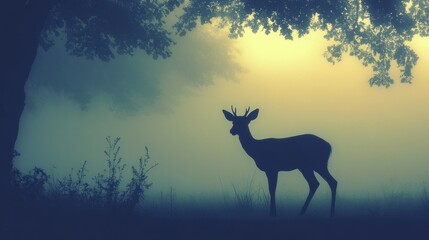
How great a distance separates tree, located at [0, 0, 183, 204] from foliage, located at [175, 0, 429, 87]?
1.44 meters

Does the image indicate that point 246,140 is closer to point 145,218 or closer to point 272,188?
point 272,188

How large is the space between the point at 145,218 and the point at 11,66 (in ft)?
14.7

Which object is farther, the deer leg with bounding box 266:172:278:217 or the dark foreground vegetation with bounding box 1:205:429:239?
the deer leg with bounding box 266:172:278:217

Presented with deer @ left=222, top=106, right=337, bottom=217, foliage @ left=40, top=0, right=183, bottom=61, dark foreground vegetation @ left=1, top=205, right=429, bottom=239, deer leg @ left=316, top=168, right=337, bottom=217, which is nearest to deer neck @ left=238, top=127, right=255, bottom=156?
deer @ left=222, top=106, right=337, bottom=217

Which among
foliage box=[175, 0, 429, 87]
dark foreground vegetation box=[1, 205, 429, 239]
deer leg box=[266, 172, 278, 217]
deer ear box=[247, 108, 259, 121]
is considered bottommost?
dark foreground vegetation box=[1, 205, 429, 239]

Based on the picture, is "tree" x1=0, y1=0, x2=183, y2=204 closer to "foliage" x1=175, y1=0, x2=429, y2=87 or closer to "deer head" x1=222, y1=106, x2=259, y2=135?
"foliage" x1=175, y1=0, x2=429, y2=87

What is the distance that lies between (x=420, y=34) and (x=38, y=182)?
13990mm

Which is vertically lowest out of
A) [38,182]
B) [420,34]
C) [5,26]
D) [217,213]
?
[217,213]

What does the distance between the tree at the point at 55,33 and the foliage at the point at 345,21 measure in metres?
1.44

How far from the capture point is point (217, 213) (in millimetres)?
12977

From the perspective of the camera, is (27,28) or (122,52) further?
(122,52)

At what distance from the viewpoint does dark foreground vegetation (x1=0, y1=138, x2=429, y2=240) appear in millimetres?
9164

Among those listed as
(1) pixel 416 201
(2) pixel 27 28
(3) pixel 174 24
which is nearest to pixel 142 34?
(3) pixel 174 24

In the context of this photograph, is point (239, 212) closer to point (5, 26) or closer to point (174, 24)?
point (5, 26)
